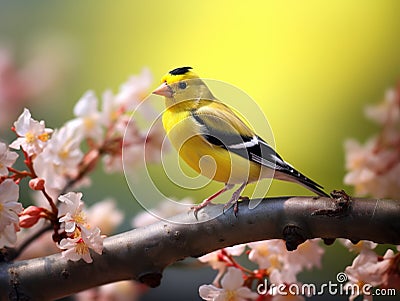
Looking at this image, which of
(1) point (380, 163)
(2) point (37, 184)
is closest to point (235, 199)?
(2) point (37, 184)

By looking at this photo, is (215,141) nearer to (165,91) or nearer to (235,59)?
(165,91)

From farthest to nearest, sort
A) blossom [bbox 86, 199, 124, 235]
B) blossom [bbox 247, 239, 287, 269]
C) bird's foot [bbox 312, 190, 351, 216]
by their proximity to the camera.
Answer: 1. blossom [bbox 86, 199, 124, 235]
2. blossom [bbox 247, 239, 287, 269]
3. bird's foot [bbox 312, 190, 351, 216]

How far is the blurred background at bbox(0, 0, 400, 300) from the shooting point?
66 cm

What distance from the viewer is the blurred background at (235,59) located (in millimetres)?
658

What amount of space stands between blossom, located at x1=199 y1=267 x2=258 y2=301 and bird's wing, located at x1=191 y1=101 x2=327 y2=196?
0.10m

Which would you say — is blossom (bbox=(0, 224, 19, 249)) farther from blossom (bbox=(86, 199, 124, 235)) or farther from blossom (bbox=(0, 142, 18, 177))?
blossom (bbox=(86, 199, 124, 235))

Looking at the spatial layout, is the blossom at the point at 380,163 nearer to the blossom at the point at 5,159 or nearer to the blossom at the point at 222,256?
the blossom at the point at 222,256

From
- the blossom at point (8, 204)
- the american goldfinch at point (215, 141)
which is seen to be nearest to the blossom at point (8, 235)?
the blossom at point (8, 204)

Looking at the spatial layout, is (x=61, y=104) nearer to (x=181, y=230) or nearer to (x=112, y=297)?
(x=112, y=297)

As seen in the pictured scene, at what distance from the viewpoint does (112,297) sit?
2.39 feet

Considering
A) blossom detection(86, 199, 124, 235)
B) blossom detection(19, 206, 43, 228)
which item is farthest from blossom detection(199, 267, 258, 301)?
blossom detection(86, 199, 124, 235)

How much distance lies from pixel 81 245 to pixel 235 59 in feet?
1.00

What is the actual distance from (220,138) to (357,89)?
439 mm

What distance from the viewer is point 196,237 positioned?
42cm
